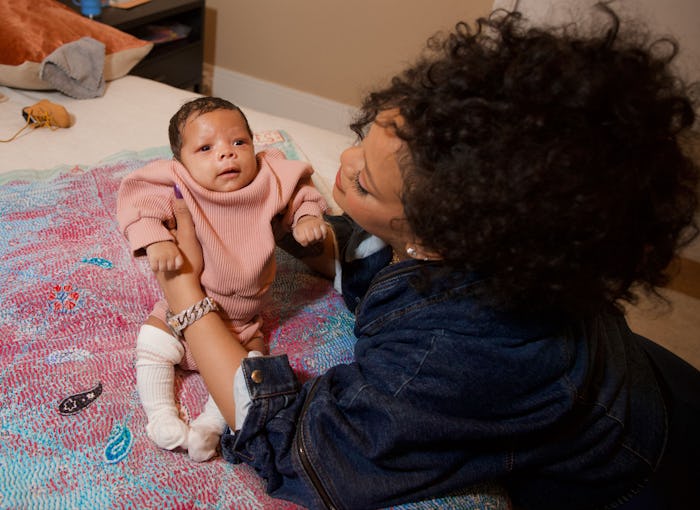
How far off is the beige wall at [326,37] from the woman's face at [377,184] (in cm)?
185

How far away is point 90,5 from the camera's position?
6.79 ft

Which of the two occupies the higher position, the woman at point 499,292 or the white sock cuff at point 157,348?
the woman at point 499,292

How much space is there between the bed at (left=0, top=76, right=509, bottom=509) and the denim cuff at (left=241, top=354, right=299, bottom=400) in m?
0.15

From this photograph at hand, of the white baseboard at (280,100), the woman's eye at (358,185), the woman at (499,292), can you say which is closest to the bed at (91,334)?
the woman at (499,292)

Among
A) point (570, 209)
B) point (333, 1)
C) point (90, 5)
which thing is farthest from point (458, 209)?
point (333, 1)

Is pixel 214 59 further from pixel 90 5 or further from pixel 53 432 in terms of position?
pixel 53 432

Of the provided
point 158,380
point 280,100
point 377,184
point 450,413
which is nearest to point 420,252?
point 377,184

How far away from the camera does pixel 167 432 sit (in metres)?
0.81

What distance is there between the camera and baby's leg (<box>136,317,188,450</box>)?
82cm

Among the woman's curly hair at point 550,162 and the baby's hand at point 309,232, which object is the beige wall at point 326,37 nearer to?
the baby's hand at point 309,232

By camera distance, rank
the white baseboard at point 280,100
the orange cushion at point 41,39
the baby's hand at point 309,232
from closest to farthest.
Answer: the baby's hand at point 309,232, the orange cushion at point 41,39, the white baseboard at point 280,100

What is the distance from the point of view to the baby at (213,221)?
2.89 feet

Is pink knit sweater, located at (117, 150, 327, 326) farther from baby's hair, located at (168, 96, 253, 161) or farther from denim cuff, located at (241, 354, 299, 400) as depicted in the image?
denim cuff, located at (241, 354, 299, 400)

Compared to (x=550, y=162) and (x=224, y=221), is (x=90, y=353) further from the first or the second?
(x=550, y=162)
